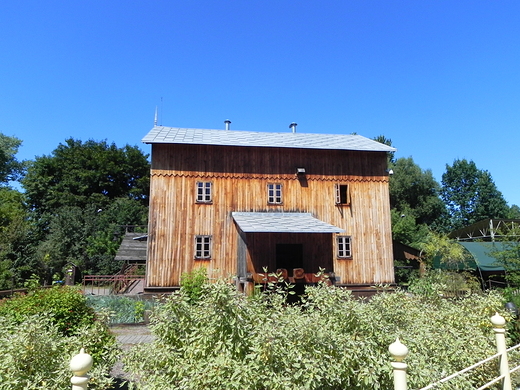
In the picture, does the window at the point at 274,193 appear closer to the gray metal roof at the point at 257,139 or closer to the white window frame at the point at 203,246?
the gray metal roof at the point at 257,139

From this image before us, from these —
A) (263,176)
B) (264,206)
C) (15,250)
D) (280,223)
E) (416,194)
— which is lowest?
(15,250)

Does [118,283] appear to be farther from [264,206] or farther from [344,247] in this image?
[344,247]

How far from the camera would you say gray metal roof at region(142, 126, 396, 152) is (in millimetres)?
18708

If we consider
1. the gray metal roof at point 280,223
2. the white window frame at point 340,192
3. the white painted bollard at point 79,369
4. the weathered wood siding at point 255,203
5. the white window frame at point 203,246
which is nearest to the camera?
the white painted bollard at point 79,369

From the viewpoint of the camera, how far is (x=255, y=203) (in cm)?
1883

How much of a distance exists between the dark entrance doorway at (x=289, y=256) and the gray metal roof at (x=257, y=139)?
17.8 feet

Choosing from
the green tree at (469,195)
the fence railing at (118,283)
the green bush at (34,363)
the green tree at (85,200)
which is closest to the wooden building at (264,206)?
the fence railing at (118,283)

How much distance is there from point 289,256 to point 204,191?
5671mm

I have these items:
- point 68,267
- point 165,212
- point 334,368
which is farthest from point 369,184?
point 68,267

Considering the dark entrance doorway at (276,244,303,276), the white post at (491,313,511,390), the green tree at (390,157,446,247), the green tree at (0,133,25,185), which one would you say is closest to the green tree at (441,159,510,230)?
the green tree at (390,157,446,247)

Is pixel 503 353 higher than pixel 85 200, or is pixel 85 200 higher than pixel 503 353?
pixel 85 200

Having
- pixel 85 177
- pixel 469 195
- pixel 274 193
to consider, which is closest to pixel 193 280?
pixel 274 193

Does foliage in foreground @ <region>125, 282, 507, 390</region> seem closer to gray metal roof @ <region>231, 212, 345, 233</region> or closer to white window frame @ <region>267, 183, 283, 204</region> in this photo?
gray metal roof @ <region>231, 212, 345, 233</region>

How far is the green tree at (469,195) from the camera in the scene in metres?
50.1
